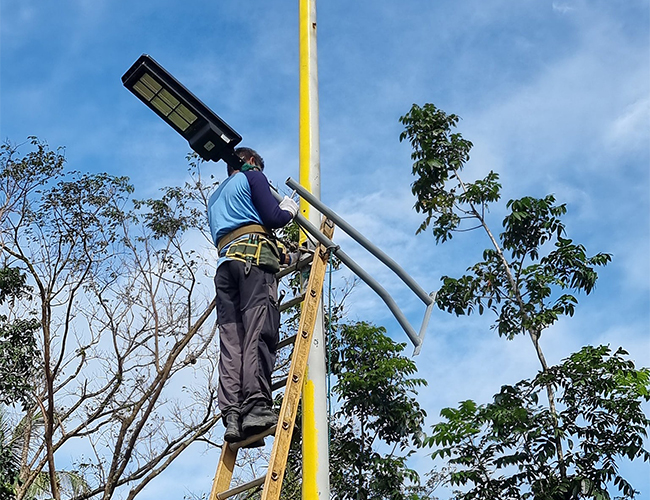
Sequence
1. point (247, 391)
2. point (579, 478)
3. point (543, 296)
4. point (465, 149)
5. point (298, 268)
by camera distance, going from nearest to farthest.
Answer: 1. point (247, 391)
2. point (298, 268)
3. point (579, 478)
4. point (543, 296)
5. point (465, 149)

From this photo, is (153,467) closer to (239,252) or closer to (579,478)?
(579,478)

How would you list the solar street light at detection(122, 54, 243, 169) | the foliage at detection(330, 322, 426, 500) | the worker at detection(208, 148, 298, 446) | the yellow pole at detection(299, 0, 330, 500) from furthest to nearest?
the foliage at detection(330, 322, 426, 500) → the solar street light at detection(122, 54, 243, 169) → the yellow pole at detection(299, 0, 330, 500) → the worker at detection(208, 148, 298, 446)

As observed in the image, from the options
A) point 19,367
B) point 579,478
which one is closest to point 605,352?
point 579,478

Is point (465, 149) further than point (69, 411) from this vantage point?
No

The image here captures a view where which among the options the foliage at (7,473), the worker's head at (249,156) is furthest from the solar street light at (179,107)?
the foliage at (7,473)

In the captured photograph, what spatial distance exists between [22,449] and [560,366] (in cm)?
750

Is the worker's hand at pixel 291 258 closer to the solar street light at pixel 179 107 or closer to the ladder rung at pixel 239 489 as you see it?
the solar street light at pixel 179 107

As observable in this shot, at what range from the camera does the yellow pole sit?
10.1 ft

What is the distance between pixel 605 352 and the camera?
19.6 ft

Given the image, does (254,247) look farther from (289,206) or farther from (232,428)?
(232,428)

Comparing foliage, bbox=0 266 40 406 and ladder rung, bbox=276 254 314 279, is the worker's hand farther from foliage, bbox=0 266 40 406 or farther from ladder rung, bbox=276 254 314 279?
foliage, bbox=0 266 40 406

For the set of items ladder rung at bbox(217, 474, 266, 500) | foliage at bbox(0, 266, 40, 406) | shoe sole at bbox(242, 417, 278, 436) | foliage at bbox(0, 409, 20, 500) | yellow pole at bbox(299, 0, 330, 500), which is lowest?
ladder rung at bbox(217, 474, 266, 500)

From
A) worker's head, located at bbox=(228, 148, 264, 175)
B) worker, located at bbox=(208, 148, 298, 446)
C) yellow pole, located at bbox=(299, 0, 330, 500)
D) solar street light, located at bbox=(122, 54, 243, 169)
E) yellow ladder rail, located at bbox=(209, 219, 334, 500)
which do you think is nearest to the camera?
yellow ladder rail, located at bbox=(209, 219, 334, 500)

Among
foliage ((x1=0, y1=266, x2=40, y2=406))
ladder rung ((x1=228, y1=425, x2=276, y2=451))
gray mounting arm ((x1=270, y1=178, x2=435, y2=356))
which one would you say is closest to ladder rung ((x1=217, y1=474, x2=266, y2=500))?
ladder rung ((x1=228, y1=425, x2=276, y2=451))
